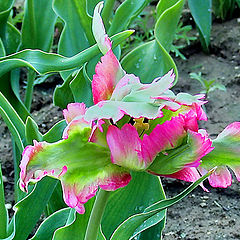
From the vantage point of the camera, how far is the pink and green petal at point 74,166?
1.57ft

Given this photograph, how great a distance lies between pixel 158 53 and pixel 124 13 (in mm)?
219

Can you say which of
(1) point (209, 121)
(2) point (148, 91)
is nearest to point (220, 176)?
(2) point (148, 91)

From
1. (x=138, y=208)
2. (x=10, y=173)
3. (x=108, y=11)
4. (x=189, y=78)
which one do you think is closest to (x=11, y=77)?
(x=108, y=11)

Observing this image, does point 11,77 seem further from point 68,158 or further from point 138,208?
point 68,158

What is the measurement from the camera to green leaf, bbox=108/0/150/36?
114 centimetres

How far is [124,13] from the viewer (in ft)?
3.77

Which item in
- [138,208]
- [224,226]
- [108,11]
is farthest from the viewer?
[224,226]

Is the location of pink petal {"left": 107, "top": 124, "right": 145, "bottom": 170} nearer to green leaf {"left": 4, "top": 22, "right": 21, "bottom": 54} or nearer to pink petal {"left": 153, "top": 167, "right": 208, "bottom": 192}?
pink petal {"left": 153, "top": 167, "right": 208, "bottom": 192}

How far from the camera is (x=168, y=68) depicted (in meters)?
0.92

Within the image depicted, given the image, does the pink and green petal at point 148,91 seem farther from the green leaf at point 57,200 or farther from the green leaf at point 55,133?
the green leaf at point 57,200

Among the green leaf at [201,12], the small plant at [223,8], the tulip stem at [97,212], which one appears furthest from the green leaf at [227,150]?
the small plant at [223,8]

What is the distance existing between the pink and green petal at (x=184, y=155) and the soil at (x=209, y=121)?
2.49 feet

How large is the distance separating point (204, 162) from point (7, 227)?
487mm

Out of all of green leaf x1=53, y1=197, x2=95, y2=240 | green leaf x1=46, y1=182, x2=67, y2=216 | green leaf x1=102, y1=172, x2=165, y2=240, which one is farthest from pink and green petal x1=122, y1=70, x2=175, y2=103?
green leaf x1=46, y1=182, x2=67, y2=216
